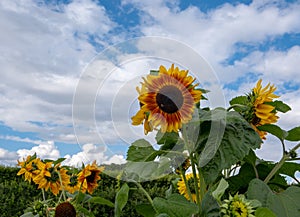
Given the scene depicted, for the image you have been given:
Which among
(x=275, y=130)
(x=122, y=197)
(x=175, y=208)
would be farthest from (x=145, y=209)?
(x=275, y=130)

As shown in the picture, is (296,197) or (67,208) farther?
(67,208)

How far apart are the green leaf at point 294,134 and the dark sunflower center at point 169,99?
31cm

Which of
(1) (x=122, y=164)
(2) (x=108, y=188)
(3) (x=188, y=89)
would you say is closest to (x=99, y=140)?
(1) (x=122, y=164)

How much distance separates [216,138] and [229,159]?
0.16 feet

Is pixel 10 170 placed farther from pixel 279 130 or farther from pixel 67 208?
pixel 279 130

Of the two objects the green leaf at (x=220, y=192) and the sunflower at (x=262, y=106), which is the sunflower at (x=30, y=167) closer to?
the sunflower at (x=262, y=106)

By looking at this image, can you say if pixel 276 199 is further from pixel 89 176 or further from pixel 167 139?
pixel 89 176

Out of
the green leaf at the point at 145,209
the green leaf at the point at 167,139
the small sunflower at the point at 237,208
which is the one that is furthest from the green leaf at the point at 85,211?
the small sunflower at the point at 237,208

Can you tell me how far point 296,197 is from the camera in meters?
0.88

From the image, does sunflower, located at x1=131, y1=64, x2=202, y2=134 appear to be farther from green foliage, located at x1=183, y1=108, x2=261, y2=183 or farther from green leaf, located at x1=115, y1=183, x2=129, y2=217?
green leaf, located at x1=115, y1=183, x2=129, y2=217

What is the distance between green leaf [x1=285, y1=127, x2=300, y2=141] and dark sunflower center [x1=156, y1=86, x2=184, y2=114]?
310 millimetres

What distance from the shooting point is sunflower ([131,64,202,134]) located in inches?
33.7

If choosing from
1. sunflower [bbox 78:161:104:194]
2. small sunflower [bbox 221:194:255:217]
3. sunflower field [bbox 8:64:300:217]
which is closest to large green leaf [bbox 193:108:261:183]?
sunflower field [bbox 8:64:300:217]

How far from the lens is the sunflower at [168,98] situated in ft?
2.81
